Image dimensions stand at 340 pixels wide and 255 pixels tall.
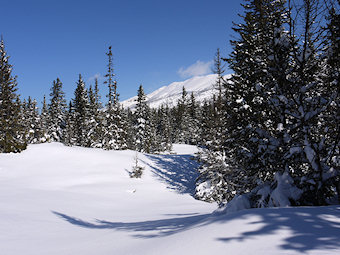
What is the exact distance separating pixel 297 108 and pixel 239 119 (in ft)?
15.6

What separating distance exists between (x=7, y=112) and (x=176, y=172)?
1943cm

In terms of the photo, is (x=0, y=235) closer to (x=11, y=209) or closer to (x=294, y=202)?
(x=11, y=209)

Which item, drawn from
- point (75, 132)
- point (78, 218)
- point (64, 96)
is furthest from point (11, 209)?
point (64, 96)

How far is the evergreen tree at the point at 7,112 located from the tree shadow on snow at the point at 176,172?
14342 millimetres

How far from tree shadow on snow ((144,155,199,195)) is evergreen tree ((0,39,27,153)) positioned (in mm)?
14342

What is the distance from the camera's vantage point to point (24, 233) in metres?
5.64

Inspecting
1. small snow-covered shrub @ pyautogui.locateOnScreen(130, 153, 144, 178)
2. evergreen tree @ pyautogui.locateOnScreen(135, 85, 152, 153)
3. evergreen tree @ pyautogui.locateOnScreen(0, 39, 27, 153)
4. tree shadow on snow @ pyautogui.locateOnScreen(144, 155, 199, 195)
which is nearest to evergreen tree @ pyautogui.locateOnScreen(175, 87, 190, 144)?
evergreen tree @ pyautogui.locateOnScreen(135, 85, 152, 153)

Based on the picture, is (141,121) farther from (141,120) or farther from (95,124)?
(95,124)

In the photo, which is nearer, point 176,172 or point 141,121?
point 176,172

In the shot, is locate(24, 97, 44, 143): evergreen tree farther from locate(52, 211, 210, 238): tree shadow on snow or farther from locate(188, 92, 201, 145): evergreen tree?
locate(52, 211, 210, 238): tree shadow on snow

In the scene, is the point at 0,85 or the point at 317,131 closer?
the point at 317,131

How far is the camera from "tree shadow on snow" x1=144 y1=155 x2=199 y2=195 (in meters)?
22.5

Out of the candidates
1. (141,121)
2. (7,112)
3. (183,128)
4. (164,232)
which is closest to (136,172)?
(7,112)

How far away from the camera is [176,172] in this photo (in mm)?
26531
